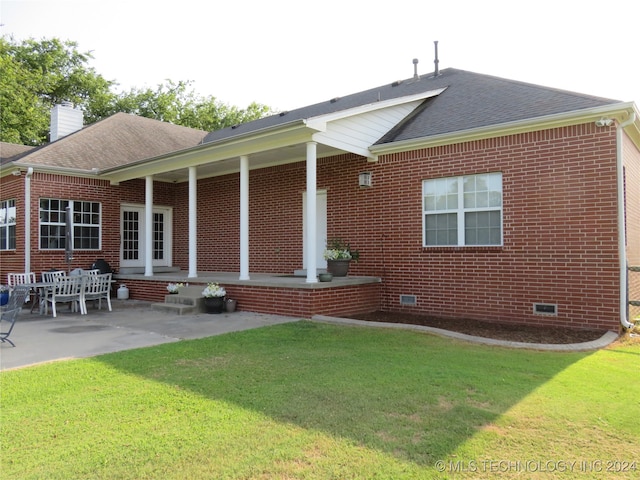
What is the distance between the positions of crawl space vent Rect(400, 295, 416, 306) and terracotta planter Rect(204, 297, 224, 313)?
404 cm

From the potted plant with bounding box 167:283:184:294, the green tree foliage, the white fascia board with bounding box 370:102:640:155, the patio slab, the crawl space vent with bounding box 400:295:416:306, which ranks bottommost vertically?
the patio slab

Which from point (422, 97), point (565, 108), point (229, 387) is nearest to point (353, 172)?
point (422, 97)

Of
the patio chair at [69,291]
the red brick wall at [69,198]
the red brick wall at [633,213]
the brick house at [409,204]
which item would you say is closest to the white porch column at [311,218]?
the brick house at [409,204]

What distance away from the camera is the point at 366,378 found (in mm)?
4895

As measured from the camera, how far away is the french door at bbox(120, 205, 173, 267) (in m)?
15.0

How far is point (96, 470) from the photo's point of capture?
2.88 meters

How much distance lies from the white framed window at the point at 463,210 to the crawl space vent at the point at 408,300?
3.95 ft

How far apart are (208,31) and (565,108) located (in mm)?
8907

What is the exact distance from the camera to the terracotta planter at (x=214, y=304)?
9.94m

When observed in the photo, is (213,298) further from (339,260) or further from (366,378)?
(366,378)

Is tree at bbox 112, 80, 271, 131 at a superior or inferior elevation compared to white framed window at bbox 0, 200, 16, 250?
superior

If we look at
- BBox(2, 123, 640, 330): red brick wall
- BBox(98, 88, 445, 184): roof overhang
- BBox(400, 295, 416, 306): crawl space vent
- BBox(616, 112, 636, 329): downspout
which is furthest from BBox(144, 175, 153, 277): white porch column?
BBox(616, 112, 636, 329): downspout

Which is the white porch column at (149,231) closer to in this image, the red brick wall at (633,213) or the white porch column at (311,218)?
the white porch column at (311,218)

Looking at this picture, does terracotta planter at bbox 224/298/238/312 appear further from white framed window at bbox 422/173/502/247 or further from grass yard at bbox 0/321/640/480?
white framed window at bbox 422/173/502/247
